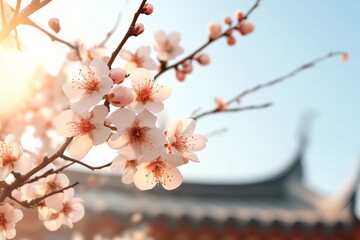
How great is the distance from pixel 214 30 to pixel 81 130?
1.15 metres

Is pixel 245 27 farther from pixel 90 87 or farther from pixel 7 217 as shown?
pixel 7 217

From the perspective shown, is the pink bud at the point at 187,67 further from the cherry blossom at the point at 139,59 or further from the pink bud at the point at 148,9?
the pink bud at the point at 148,9

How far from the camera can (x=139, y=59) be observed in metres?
2.10

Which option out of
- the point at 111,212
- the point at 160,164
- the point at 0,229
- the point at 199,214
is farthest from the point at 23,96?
the point at 199,214

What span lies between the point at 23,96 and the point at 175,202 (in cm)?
862

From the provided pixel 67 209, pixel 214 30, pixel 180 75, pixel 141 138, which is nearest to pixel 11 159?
pixel 67 209

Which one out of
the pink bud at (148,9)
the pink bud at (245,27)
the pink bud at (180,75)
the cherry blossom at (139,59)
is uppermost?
the pink bud at (245,27)

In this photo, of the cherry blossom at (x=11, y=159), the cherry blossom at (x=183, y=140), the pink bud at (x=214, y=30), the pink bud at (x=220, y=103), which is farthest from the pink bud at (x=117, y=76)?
the pink bud at (x=220, y=103)

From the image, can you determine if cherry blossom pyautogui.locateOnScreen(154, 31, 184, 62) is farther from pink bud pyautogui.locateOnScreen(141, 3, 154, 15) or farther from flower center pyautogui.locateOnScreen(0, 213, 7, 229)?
flower center pyautogui.locateOnScreen(0, 213, 7, 229)

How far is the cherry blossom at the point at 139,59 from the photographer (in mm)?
2082

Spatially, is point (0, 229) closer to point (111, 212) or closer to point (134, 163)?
point (134, 163)

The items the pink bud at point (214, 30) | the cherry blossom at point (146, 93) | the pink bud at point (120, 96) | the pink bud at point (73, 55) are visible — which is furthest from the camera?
the pink bud at point (214, 30)

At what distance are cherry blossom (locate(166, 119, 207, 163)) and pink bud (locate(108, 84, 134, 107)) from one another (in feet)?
0.71

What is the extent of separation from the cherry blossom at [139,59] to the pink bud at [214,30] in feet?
1.27
